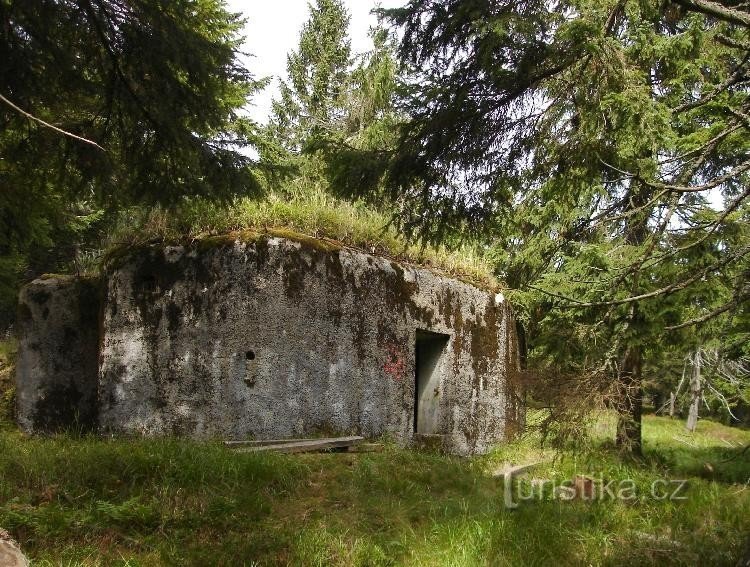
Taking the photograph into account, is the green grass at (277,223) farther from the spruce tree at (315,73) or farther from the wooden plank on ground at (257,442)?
the spruce tree at (315,73)

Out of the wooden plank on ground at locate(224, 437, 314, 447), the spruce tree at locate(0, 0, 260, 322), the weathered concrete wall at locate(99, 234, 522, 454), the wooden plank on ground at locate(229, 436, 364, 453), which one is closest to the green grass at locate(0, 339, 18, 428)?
the weathered concrete wall at locate(99, 234, 522, 454)

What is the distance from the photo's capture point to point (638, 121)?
4.94 metres

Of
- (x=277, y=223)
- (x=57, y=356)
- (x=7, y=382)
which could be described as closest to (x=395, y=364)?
(x=277, y=223)

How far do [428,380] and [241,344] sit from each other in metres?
3.66

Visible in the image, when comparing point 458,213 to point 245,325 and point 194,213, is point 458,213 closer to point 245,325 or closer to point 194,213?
point 245,325

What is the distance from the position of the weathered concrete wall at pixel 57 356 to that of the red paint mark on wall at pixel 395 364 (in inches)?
181

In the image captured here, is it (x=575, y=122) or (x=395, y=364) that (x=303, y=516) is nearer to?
(x=395, y=364)

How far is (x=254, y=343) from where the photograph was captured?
7.79 meters

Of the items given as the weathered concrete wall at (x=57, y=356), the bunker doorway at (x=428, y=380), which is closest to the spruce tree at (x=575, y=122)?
the bunker doorway at (x=428, y=380)

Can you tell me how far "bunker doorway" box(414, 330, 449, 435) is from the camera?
389 inches

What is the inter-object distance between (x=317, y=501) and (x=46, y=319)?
6336mm

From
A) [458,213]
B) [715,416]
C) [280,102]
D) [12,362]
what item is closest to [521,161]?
[458,213]

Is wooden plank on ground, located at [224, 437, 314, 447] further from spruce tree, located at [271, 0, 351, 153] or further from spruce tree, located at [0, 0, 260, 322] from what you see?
spruce tree, located at [271, 0, 351, 153]

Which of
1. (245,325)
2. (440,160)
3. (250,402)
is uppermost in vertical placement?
(440,160)
